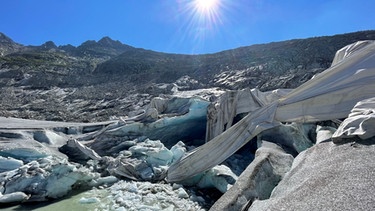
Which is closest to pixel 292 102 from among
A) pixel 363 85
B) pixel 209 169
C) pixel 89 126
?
pixel 363 85

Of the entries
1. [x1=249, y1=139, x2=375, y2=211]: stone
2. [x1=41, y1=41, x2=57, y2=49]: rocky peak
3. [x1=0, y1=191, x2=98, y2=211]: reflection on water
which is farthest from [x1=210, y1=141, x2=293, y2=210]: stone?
[x1=41, y1=41, x2=57, y2=49]: rocky peak

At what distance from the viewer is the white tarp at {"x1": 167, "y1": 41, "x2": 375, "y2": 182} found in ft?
14.8

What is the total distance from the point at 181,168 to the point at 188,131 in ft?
12.5

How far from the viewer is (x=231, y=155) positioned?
6238mm

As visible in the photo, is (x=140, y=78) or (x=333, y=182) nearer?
(x=333, y=182)

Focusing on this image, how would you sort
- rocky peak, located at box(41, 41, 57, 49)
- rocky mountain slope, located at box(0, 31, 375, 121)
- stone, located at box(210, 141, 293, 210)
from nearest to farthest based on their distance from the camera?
stone, located at box(210, 141, 293, 210) → rocky mountain slope, located at box(0, 31, 375, 121) → rocky peak, located at box(41, 41, 57, 49)

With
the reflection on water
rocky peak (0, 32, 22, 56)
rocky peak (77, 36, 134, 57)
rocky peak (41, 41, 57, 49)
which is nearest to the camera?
the reflection on water

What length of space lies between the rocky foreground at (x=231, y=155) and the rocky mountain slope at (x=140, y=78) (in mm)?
6502

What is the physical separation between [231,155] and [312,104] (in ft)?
6.44

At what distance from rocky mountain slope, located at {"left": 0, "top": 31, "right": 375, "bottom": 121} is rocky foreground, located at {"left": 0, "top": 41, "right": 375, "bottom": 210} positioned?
21.3 feet

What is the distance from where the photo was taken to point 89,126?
1041cm

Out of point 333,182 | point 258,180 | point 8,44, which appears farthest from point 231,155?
point 8,44

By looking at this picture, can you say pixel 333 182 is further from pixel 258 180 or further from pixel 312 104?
pixel 312 104

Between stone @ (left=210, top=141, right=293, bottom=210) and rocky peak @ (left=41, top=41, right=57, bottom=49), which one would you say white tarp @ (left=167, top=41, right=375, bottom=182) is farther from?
rocky peak @ (left=41, top=41, right=57, bottom=49)
